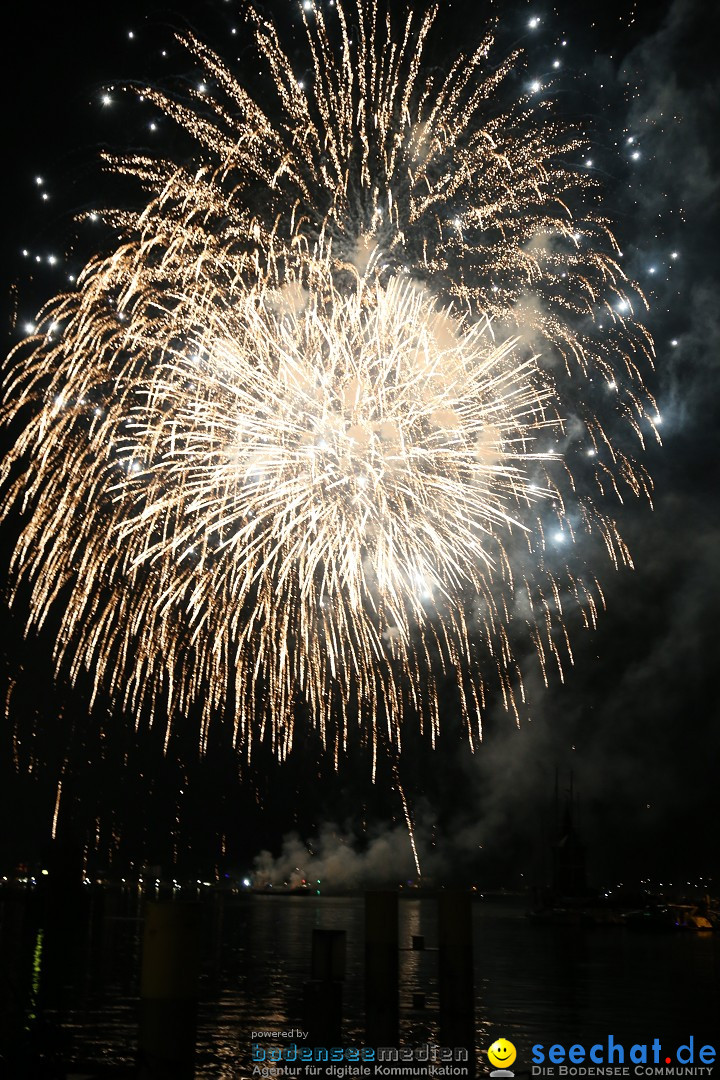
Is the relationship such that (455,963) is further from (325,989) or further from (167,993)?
(167,993)

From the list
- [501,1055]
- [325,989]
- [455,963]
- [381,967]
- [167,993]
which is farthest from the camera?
[455,963]

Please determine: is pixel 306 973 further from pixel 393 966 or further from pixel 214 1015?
pixel 393 966

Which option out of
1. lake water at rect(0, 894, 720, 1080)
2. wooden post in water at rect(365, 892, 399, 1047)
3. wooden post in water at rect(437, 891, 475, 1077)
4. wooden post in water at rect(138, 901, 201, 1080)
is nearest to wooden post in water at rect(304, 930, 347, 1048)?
lake water at rect(0, 894, 720, 1080)

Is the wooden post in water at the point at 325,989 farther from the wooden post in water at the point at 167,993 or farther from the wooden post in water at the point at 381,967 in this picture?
the wooden post in water at the point at 167,993

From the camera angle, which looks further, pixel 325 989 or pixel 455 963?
pixel 455 963

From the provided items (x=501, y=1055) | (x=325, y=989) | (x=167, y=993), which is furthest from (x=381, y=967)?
(x=167, y=993)

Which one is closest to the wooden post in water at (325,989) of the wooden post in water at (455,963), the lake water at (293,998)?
the lake water at (293,998)

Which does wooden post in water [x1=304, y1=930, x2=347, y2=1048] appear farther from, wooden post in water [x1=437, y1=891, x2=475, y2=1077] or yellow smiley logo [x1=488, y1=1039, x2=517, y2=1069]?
yellow smiley logo [x1=488, y1=1039, x2=517, y2=1069]
